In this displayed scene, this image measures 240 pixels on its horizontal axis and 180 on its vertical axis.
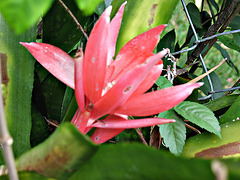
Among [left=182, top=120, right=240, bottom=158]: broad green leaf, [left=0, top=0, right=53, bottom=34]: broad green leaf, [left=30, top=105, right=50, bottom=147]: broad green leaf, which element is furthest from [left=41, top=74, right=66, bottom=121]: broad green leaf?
[left=0, top=0, right=53, bottom=34]: broad green leaf

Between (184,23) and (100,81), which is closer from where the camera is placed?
(100,81)

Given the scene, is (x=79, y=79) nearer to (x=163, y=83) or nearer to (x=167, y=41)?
(x=163, y=83)

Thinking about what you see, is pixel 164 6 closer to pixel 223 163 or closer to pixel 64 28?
pixel 64 28

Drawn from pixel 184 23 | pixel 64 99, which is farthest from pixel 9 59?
pixel 184 23

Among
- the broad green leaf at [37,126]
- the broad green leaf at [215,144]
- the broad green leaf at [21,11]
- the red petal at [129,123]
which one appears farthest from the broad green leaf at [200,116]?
the broad green leaf at [21,11]

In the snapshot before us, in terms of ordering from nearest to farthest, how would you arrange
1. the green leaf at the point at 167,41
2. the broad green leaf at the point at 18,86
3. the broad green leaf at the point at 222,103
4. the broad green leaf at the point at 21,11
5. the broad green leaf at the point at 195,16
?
the broad green leaf at the point at 21,11 → the broad green leaf at the point at 18,86 → the broad green leaf at the point at 222,103 → the green leaf at the point at 167,41 → the broad green leaf at the point at 195,16

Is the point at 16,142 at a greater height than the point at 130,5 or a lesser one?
lesser

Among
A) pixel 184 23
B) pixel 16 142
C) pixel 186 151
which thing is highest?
pixel 16 142

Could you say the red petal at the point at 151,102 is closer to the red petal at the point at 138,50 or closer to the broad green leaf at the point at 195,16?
the red petal at the point at 138,50
